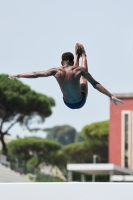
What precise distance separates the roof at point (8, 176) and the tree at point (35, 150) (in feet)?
54.9

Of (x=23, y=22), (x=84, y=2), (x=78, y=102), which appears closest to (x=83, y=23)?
(x=84, y=2)

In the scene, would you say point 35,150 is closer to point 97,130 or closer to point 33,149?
point 33,149

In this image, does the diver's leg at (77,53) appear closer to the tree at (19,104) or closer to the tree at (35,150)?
the tree at (19,104)

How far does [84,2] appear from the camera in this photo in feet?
189

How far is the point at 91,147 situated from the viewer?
4753 centimetres

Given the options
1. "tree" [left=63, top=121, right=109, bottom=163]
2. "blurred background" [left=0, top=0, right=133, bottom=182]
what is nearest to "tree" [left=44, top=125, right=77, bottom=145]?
"blurred background" [left=0, top=0, right=133, bottom=182]

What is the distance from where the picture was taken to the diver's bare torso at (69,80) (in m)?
7.52

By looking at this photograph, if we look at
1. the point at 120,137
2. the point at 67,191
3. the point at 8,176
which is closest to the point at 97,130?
the point at 120,137

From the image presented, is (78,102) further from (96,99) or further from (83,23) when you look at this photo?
(83,23)

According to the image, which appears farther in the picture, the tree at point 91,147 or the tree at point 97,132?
the tree at point 97,132

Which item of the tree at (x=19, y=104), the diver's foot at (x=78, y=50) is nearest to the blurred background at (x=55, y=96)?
the tree at (x=19, y=104)

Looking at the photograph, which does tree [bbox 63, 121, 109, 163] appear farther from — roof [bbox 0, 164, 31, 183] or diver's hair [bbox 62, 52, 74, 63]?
diver's hair [bbox 62, 52, 74, 63]

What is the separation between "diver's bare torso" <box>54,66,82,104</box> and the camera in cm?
752

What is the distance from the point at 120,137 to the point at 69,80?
32117 millimetres
